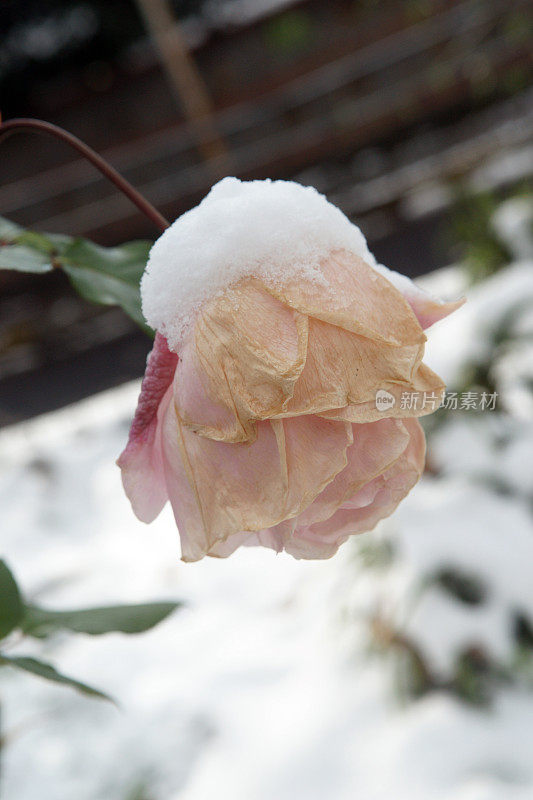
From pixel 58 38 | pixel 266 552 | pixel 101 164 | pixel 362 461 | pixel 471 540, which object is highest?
pixel 58 38

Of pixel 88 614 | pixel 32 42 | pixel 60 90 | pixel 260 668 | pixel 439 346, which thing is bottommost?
pixel 260 668

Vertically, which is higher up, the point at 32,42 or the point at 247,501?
the point at 32,42

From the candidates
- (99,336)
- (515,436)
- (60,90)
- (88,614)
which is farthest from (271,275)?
(60,90)

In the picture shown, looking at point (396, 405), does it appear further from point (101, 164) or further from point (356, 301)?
point (101, 164)

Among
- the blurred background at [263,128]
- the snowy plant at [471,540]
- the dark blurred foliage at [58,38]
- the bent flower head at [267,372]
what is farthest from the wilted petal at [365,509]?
the dark blurred foliage at [58,38]

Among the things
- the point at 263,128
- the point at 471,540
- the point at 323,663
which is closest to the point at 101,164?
the point at 471,540

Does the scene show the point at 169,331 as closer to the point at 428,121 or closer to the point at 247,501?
the point at 247,501
